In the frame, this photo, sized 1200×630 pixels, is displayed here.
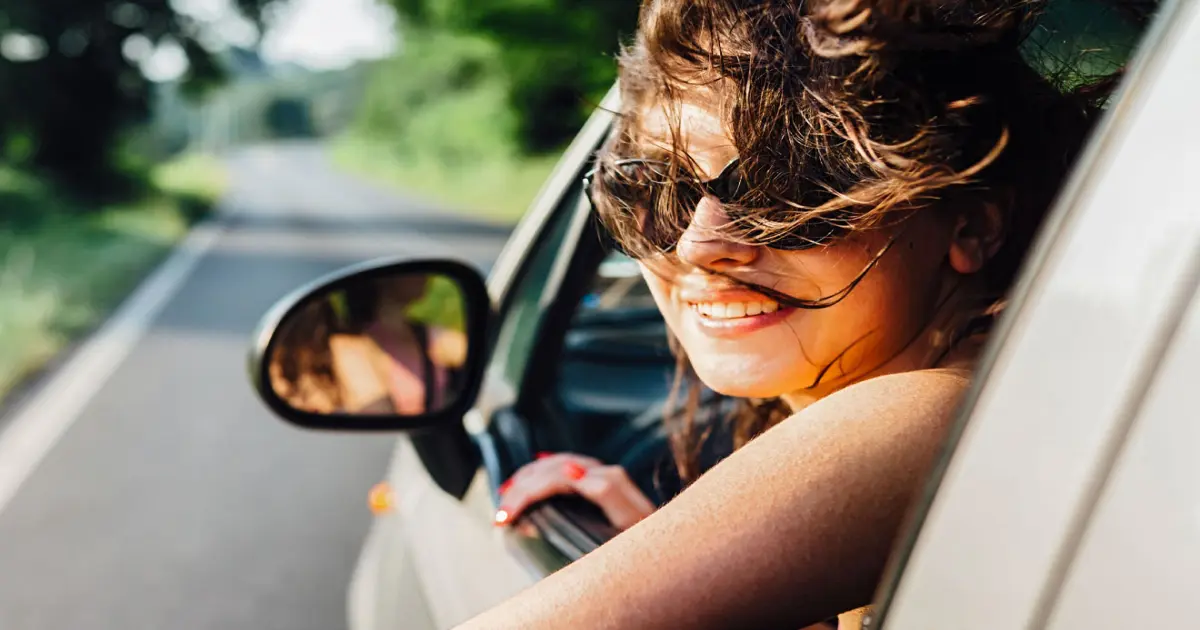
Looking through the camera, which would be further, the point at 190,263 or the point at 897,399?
the point at 190,263

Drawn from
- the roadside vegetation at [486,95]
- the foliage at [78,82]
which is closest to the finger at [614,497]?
the roadside vegetation at [486,95]

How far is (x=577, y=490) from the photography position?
1896mm

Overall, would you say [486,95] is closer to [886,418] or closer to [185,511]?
[185,511]

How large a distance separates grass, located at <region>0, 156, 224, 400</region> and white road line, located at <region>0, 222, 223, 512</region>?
246mm

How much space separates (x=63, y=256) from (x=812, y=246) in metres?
17.7

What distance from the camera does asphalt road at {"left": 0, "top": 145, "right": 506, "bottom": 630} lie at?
4.55 m

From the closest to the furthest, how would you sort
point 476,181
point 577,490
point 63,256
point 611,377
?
point 577,490 → point 611,377 → point 63,256 → point 476,181

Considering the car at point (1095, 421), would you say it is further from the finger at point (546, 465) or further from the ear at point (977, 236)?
the finger at point (546, 465)

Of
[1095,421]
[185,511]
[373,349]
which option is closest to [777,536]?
[1095,421]

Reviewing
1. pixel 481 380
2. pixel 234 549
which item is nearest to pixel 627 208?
pixel 481 380

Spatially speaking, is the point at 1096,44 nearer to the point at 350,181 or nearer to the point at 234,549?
the point at 234,549

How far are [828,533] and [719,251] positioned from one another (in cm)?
39

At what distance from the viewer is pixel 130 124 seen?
109ft

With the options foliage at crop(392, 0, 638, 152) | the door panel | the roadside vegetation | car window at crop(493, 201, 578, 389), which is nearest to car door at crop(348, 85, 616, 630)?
car window at crop(493, 201, 578, 389)
